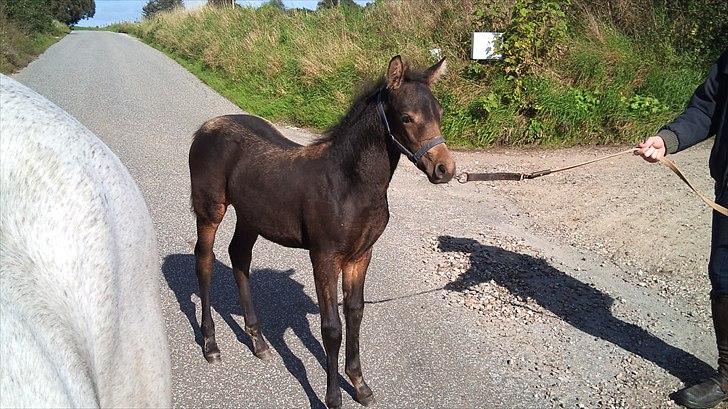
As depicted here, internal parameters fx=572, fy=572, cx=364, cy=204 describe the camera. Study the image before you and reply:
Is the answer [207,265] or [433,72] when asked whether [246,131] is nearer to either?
[207,265]

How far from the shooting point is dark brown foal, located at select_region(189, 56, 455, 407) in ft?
9.77

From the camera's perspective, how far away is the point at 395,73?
2994 millimetres

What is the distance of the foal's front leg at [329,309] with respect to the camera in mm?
3205

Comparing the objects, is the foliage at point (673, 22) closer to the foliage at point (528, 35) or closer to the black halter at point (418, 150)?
the foliage at point (528, 35)

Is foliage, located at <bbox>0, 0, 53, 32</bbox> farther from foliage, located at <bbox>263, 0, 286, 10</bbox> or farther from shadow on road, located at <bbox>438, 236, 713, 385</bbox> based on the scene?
shadow on road, located at <bbox>438, 236, 713, 385</bbox>

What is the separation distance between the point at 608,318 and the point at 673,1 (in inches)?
374

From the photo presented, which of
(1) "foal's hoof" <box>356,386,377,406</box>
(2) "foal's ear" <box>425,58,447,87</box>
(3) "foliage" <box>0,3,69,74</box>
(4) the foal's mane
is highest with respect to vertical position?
(2) "foal's ear" <box>425,58,447,87</box>

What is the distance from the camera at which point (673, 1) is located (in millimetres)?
11391

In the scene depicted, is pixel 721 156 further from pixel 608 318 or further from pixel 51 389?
pixel 51 389

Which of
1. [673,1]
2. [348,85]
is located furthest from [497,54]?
[673,1]

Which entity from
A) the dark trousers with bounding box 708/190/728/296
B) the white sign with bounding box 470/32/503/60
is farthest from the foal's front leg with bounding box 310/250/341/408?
the white sign with bounding box 470/32/503/60

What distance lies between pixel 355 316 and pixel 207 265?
48.2 inches

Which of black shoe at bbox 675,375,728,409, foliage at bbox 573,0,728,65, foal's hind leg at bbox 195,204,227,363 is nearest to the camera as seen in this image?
black shoe at bbox 675,375,728,409

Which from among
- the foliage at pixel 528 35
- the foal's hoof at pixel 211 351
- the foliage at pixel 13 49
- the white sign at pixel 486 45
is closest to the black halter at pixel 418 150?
the foal's hoof at pixel 211 351
